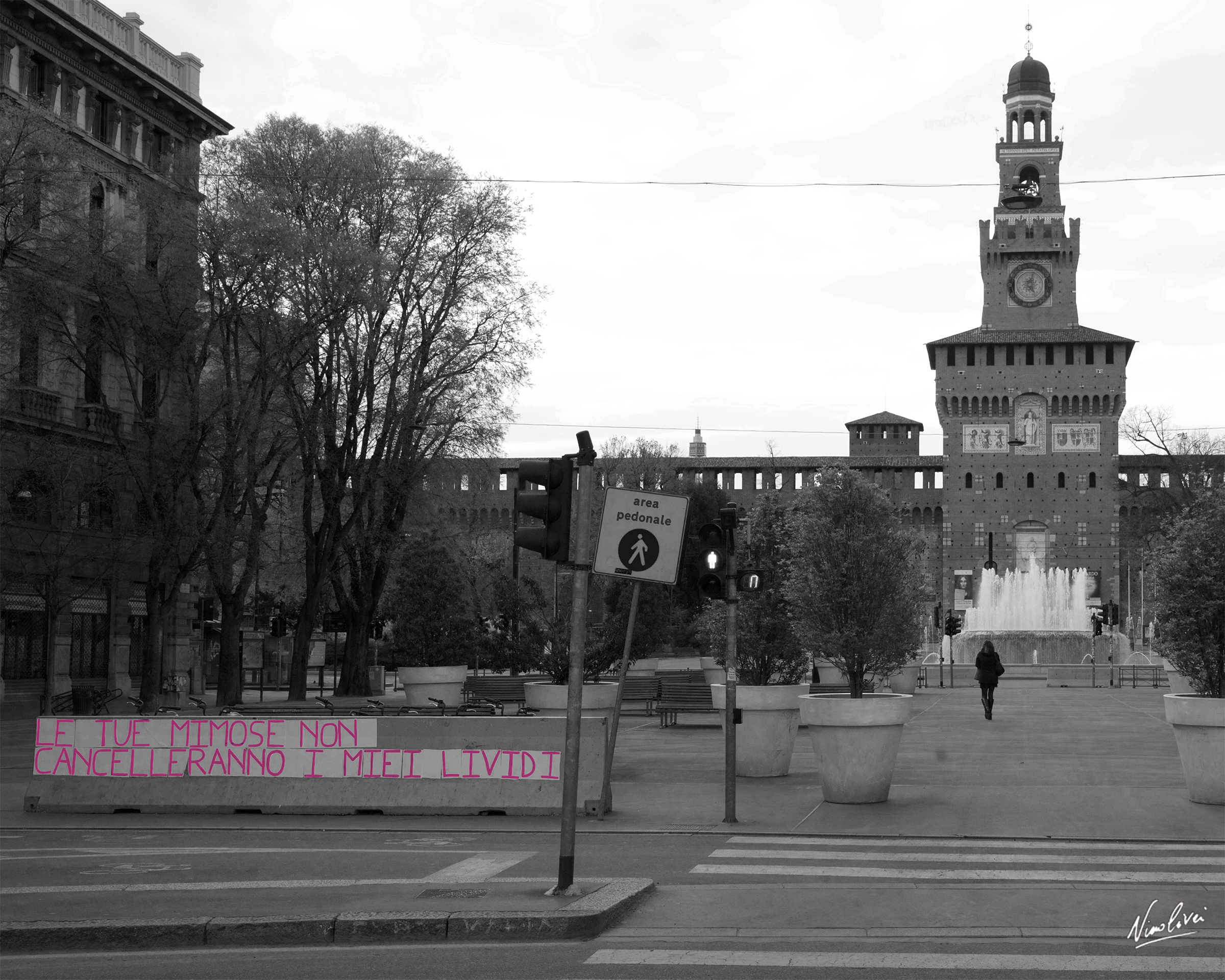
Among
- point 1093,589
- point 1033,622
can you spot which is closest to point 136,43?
point 1033,622

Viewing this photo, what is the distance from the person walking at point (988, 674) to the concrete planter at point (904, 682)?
356 inches

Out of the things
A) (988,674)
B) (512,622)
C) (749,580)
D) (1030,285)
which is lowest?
(988,674)

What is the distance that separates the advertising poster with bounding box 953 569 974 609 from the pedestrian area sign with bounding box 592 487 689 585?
94.6 metres

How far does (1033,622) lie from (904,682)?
41.7m

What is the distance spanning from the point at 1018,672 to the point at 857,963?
4815 centimetres

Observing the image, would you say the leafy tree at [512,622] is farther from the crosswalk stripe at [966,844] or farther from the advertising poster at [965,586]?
the advertising poster at [965,586]

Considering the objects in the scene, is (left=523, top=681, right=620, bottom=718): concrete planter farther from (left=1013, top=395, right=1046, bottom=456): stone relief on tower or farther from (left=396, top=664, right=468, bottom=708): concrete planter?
(left=1013, top=395, right=1046, bottom=456): stone relief on tower

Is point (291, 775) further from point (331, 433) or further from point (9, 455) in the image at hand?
point (331, 433)

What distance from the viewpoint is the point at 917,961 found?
7426 mm

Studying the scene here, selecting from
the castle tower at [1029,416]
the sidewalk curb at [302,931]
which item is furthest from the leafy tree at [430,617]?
the castle tower at [1029,416]

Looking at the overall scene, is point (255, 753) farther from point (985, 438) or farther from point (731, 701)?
point (985, 438)

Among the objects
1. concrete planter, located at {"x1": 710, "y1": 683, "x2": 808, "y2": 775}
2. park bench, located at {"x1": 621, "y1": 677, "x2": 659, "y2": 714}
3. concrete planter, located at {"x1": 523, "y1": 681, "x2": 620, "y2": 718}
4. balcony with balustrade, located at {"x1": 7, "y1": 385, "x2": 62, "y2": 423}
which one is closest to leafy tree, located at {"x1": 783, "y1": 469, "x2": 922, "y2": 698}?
concrete planter, located at {"x1": 710, "y1": 683, "x2": 808, "y2": 775}

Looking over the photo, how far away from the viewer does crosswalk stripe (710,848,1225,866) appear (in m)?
10.8

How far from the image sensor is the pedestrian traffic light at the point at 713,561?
13.9 meters
